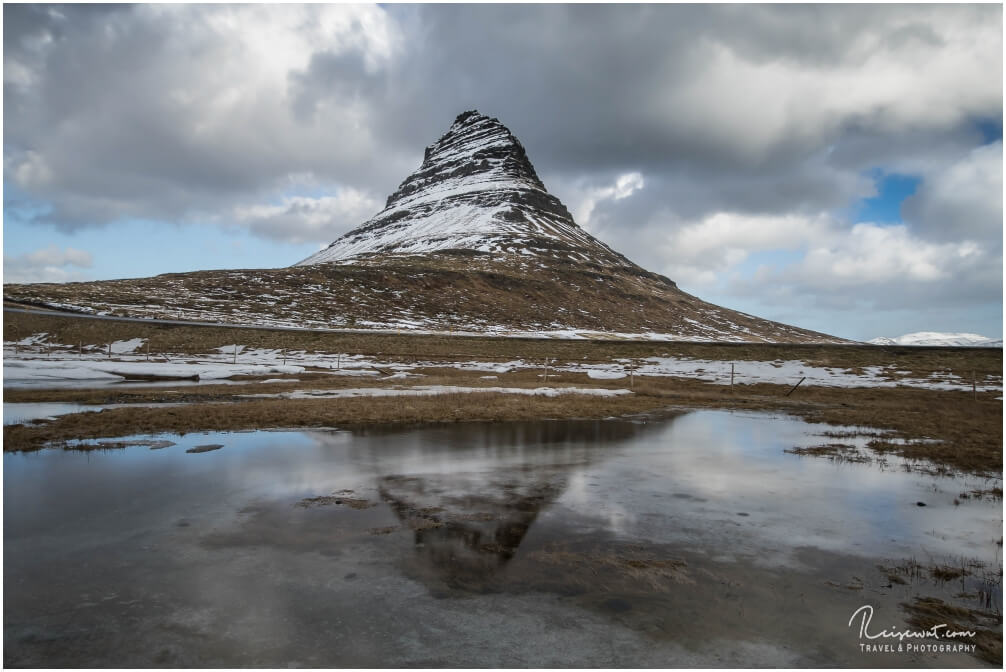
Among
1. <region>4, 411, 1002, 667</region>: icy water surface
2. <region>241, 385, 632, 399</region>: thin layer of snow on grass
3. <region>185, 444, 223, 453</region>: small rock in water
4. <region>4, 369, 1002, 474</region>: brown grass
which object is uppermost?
<region>241, 385, 632, 399</region>: thin layer of snow on grass

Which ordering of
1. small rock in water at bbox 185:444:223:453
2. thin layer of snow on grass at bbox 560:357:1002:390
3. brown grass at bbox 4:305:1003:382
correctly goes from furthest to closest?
brown grass at bbox 4:305:1003:382, thin layer of snow on grass at bbox 560:357:1002:390, small rock in water at bbox 185:444:223:453

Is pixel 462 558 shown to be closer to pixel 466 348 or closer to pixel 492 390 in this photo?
pixel 492 390

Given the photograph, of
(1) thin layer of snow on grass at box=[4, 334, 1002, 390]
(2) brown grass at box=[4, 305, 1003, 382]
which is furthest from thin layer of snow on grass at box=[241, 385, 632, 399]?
(2) brown grass at box=[4, 305, 1003, 382]

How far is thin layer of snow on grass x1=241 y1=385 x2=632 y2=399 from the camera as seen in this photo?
3012cm

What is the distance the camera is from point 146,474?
1329 cm

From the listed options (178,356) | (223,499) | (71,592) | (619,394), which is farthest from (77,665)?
(178,356)

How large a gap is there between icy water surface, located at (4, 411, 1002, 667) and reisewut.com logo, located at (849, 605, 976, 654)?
0.16 meters

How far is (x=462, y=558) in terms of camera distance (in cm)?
848

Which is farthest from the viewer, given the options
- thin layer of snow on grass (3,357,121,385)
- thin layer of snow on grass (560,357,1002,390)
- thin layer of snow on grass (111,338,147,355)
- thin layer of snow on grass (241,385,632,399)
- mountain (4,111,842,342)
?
mountain (4,111,842,342)

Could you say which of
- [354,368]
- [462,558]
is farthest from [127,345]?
[462,558]

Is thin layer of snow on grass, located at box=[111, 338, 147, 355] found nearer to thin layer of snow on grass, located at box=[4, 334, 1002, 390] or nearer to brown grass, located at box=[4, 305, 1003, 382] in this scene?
brown grass, located at box=[4, 305, 1003, 382]

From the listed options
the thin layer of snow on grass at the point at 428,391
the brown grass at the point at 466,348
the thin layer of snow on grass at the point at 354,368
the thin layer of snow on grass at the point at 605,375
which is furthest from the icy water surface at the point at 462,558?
the brown grass at the point at 466,348

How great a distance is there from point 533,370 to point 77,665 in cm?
4957

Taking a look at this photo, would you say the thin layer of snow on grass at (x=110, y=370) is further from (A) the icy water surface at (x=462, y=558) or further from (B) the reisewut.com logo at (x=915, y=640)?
(B) the reisewut.com logo at (x=915, y=640)
